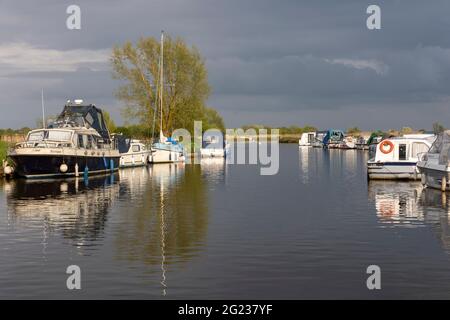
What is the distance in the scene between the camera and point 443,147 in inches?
1505

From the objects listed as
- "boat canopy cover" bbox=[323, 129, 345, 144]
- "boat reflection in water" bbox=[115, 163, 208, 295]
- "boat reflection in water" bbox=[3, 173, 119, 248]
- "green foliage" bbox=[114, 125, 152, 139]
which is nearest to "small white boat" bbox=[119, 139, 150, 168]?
"boat reflection in water" bbox=[3, 173, 119, 248]

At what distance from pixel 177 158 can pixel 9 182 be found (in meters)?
32.4

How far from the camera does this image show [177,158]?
261 ft

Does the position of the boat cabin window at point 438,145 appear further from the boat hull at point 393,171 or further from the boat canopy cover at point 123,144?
the boat canopy cover at point 123,144

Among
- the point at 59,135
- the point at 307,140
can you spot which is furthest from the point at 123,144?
the point at 307,140

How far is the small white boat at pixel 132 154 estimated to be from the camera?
231ft

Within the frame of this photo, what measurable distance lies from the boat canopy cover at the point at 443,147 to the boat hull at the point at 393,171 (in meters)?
6.49

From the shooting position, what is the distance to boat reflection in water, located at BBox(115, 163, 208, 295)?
20031mm

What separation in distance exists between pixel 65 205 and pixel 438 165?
21133 millimetres

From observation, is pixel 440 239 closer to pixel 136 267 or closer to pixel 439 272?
pixel 439 272

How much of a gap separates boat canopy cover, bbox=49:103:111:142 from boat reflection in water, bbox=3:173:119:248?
36.7 ft

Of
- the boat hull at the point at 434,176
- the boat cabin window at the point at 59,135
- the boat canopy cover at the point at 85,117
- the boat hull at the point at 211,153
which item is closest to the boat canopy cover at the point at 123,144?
the boat canopy cover at the point at 85,117

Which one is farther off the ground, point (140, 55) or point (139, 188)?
point (140, 55)
